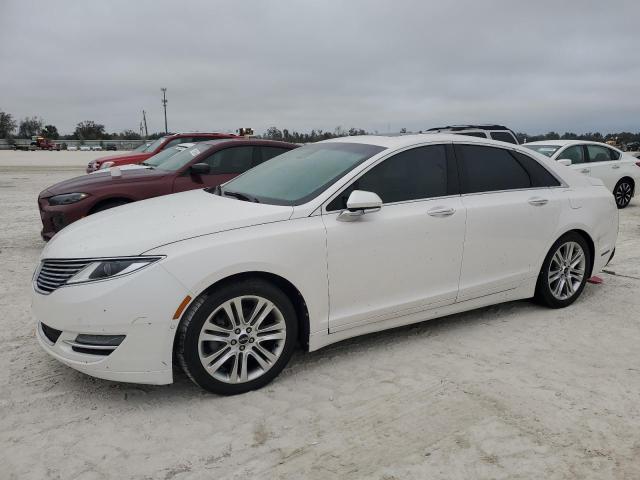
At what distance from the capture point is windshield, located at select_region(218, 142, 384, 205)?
148 inches

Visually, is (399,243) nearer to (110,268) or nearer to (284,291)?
(284,291)

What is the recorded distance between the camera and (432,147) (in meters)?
4.19

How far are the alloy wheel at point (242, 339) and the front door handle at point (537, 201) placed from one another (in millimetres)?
2483

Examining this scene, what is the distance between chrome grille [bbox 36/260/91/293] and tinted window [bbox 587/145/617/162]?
1125 cm

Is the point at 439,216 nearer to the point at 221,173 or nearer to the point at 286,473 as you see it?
the point at 286,473

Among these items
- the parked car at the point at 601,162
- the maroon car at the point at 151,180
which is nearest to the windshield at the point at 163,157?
the maroon car at the point at 151,180

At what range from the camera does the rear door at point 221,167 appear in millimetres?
7312

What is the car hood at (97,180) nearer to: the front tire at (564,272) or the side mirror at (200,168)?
the side mirror at (200,168)

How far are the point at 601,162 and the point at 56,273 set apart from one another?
11518 millimetres

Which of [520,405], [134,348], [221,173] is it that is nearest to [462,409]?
[520,405]

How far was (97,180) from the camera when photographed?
6891 mm

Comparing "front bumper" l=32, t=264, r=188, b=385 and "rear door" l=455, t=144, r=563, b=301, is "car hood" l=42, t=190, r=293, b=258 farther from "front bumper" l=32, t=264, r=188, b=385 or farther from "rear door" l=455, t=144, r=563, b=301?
"rear door" l=455, t=144, r=563, b=301

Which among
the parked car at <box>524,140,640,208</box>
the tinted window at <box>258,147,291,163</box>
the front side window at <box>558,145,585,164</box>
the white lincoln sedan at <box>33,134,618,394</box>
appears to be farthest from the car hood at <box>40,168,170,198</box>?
the front side window at <box>558,145,585,164</box>

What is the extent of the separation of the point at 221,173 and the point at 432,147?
4.13 meters
